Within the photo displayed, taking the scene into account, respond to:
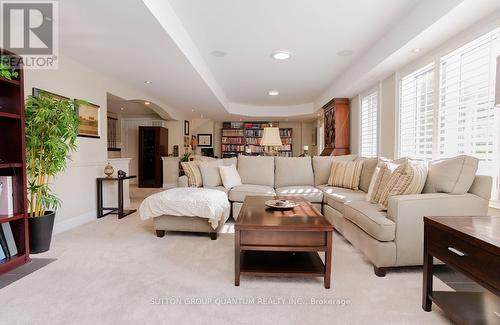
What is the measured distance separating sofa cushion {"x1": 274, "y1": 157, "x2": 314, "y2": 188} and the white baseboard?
280cm

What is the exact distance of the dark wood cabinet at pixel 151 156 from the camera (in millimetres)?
7359

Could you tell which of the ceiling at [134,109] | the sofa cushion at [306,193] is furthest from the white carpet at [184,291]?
the ceiling at [134,109]

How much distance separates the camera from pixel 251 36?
121 inches

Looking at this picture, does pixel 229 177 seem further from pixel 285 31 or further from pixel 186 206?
pixel 285 31

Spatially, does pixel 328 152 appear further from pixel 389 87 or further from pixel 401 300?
pixel 401 300

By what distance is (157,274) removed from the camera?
2.04 m

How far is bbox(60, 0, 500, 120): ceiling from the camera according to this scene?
7.23 ft

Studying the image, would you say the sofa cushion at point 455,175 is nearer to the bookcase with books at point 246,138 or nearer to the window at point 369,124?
the window at point 369,124

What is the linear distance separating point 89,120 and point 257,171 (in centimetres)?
262

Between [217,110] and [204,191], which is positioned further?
[217,110]

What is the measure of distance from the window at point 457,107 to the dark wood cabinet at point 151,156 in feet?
20.0

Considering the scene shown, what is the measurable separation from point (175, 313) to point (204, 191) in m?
1.70

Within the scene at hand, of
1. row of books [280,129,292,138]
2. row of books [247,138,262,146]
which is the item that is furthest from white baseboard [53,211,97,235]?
row of books [280,129,292,138]

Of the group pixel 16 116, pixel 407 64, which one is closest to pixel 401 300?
pixel 407 64
